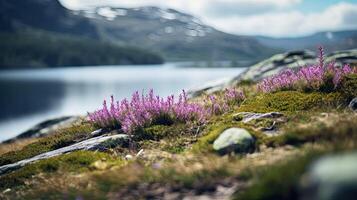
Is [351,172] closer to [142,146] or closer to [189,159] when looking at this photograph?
[189,159]

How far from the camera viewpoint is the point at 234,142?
306 inches

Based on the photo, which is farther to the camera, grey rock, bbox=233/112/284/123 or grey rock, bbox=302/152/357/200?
grey rock, bbox=233/112/284/123

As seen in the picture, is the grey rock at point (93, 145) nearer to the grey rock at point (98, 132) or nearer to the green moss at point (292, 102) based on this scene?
the grey rock at point (98, 132)

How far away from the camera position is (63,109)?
287ft

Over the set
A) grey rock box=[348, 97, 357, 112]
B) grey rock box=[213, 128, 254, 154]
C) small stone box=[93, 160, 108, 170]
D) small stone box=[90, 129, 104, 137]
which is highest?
grey rock box=[348, 97, 357, 112]

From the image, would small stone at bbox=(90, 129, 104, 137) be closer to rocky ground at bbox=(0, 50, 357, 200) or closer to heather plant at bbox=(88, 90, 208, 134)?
rocky ground at bbox=(0, 50, 357, 200)

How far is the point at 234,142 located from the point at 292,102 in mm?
4393

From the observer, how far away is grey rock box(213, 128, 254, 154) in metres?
7.75

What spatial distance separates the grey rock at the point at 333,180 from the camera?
3.65 metres

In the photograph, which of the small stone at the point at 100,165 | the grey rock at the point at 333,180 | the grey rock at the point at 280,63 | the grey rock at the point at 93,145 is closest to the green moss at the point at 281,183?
the grey rock at the point at 333,180

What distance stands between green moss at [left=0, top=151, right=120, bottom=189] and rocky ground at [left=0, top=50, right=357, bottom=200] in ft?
0.07

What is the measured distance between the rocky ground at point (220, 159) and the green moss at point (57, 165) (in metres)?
0.02

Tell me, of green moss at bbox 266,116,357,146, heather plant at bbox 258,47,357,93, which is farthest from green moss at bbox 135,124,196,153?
heather plant at bbox 258,47,357,93

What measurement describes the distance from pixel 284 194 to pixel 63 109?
85747 millimetres
